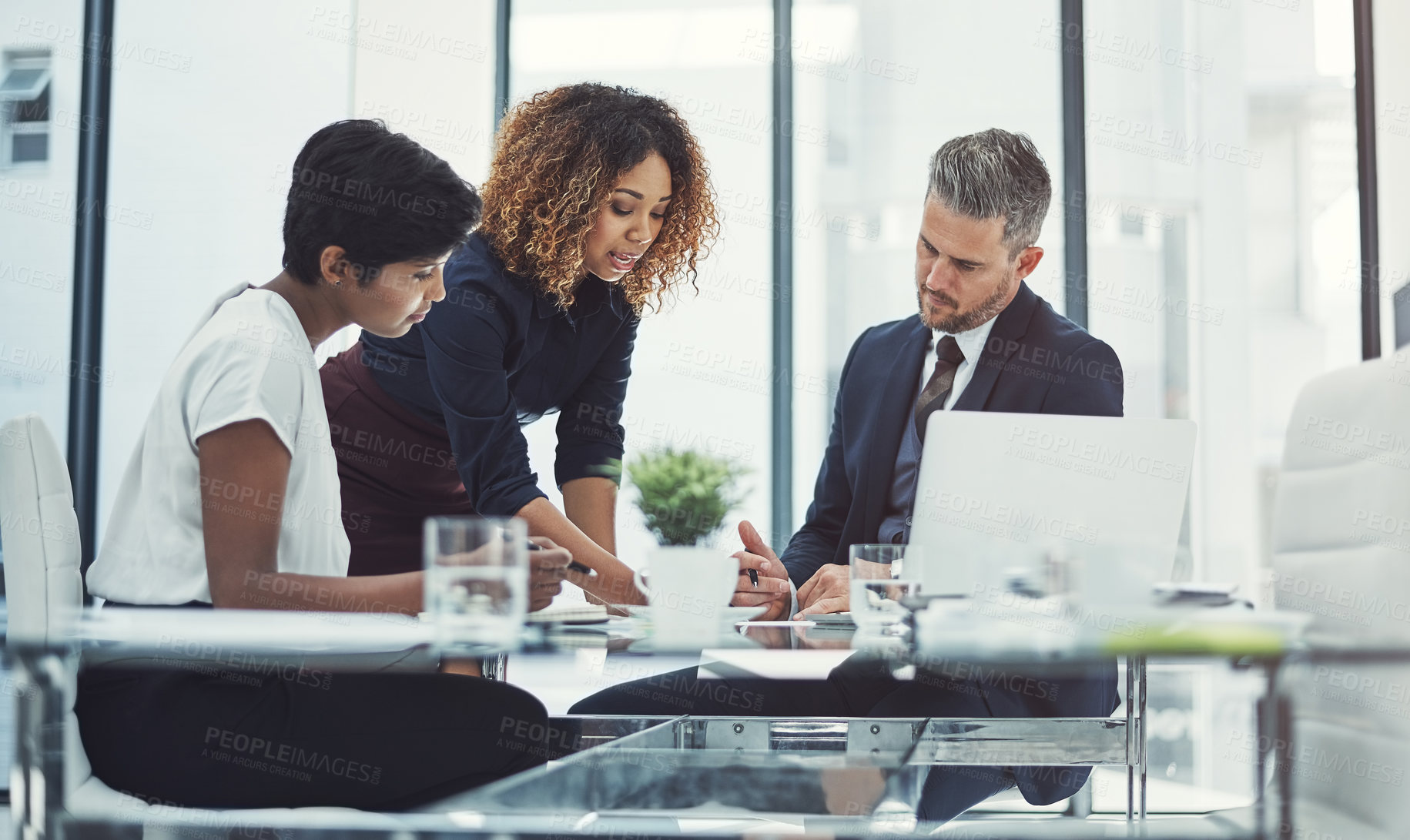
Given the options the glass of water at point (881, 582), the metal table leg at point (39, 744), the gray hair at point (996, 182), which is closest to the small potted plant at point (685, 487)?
the glass of water at point (881, 582)

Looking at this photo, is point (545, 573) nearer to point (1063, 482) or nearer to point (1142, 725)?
point (1063, 482)

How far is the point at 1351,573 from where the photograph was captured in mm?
1425

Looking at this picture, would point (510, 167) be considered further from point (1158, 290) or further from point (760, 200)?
point (1158, 290)

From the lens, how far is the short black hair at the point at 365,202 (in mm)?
1603

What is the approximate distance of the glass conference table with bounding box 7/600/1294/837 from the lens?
1.06 meters

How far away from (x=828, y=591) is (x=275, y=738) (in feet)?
2.90

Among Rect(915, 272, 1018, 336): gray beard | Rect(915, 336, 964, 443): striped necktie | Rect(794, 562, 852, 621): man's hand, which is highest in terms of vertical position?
Rect(915, 272, 1018, 336): gray beard

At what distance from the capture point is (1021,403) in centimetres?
218

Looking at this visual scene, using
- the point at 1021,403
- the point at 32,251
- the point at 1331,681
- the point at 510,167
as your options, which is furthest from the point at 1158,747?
the point at 32,251

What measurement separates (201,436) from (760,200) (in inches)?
117

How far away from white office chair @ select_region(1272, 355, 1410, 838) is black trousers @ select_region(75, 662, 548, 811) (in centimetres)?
100

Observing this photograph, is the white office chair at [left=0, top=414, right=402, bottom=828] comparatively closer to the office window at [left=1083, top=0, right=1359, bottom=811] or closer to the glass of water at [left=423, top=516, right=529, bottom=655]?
the glass of water at [left=423, top=516, right=529, bottom=655]

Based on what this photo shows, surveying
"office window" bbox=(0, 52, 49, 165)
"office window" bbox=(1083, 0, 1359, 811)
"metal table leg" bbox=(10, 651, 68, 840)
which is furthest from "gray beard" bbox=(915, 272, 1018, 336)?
"office window" bbox=(0, 52, 49, 165)

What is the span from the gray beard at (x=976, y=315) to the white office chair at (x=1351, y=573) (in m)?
0.75
